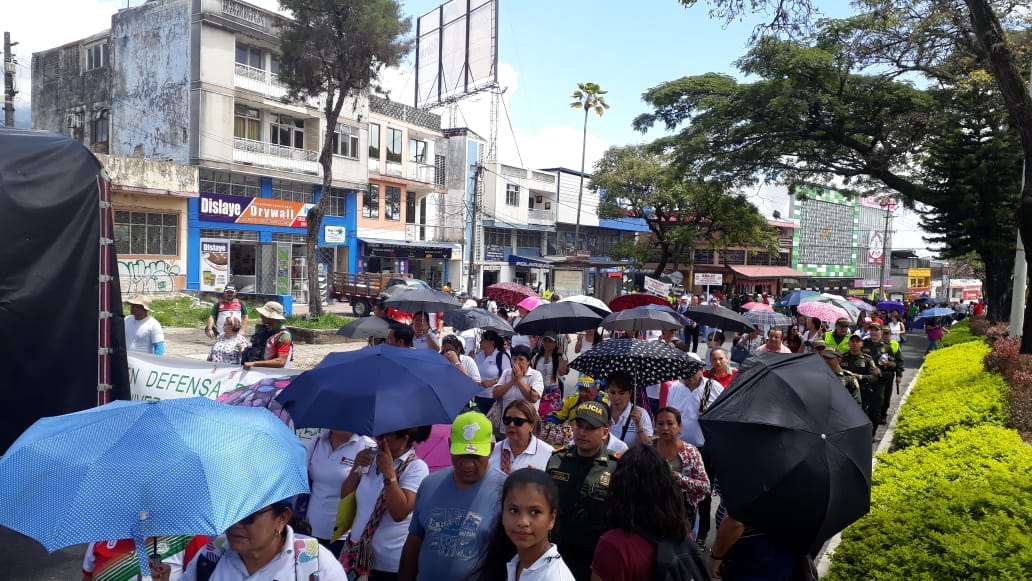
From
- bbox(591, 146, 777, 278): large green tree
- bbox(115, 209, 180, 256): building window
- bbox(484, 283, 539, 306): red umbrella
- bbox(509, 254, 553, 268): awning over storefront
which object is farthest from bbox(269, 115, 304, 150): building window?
bbox(484, 283, 539, 306): red umbrella

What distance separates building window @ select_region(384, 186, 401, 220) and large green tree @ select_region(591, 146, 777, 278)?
420 inches

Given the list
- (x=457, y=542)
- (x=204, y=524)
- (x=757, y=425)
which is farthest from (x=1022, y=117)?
(x=204, y=524)

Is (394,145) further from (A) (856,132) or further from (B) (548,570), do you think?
(B) (548,570)

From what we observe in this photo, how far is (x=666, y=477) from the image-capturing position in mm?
2969

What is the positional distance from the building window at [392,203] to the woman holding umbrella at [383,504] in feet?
113

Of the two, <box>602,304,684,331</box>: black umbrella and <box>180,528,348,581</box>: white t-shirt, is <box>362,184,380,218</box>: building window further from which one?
<box>180,528,348,581</box>: white t-shirt

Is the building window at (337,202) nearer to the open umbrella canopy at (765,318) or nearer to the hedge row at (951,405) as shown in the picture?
the open umbrella canopy at (765,318)

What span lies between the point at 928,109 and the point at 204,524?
2157 cm

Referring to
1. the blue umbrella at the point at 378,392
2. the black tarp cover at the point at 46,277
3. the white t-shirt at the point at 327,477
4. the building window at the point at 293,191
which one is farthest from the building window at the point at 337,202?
the white t-shirt at the point at 327,477

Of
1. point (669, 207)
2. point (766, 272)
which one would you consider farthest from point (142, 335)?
point (766, 272)

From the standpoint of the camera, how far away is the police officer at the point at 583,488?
3.56m

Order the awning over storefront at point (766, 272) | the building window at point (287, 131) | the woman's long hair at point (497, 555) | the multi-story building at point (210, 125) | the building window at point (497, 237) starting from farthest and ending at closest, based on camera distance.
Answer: the awning over storefront at point (766, 272) < the building window at point (497, 237) < the building window at point (287, 131) < the multi-story building at point (210, 125) < the woman's long hair at point (497, 555)

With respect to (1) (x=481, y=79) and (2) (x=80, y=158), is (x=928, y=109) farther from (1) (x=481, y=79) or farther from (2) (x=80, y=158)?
(1) (x=481, y=79)

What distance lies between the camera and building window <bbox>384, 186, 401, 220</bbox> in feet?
122
